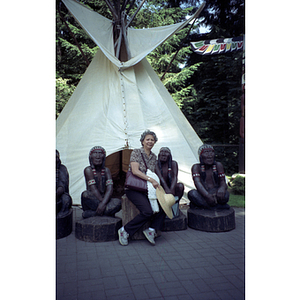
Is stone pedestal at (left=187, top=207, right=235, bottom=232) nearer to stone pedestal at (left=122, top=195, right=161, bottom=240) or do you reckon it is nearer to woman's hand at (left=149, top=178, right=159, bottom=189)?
stone pedestal at (left=122, top=195, right=161, bottom=240)

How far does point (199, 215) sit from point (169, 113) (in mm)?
3060

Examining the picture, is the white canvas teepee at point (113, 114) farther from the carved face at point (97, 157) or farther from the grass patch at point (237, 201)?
the carved face at point (97, 157)

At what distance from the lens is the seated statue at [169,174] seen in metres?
4.35

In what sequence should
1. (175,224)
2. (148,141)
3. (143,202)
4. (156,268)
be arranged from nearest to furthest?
(156,268), (143,202), (148,141), (175,224)

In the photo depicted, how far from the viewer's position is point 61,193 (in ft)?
13.3

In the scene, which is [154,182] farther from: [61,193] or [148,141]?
[61,193]

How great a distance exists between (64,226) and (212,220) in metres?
2.24

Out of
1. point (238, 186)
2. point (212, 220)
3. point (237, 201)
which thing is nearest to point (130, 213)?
point (212, 220)

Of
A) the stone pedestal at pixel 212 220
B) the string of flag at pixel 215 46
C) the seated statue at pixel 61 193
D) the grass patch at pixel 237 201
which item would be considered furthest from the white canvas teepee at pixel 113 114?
the stone pedestal at pixel 212 220

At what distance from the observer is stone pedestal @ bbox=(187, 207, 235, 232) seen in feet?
13.5

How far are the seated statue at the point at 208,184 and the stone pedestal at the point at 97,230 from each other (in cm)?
140

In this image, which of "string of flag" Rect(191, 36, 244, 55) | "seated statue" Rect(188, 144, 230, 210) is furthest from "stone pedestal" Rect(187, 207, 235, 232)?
"string of flag" Rect(191, 36, 244, 55)

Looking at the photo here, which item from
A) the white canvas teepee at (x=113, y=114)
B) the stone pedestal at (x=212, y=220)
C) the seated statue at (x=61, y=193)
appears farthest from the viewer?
the white canvas teepee at (x=113, y=114)

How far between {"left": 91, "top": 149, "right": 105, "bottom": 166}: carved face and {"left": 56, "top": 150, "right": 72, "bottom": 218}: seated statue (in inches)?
21.1
